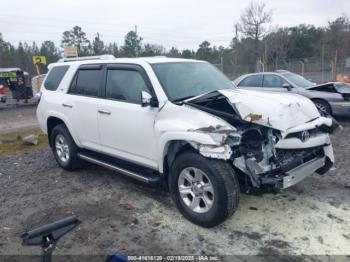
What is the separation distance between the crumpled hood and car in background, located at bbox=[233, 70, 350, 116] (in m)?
4.23

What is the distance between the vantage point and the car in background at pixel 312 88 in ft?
30.9

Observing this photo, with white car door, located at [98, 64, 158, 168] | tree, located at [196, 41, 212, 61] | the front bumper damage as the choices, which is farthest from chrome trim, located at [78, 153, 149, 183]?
tree, located at [196, 41, 212, 61]

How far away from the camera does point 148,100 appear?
13.9ft

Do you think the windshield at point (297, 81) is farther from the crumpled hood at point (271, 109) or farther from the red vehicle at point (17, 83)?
the red vehicle at point (17, 83)

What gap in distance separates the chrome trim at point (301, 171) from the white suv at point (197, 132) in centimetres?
1

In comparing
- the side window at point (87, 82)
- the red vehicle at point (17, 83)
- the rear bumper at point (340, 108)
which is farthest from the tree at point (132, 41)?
the side window at point (87, 82)

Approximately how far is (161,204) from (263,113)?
1839 mm

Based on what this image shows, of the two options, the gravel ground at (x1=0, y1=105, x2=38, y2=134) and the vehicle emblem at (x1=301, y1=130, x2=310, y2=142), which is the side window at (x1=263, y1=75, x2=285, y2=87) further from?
the gravel ground at (x1=0, y1=105, x2=38, y2=134)

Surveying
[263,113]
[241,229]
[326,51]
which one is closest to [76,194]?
[241,229]

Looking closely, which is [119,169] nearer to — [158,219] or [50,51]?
[158,219]

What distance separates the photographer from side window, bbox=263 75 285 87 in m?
10.7

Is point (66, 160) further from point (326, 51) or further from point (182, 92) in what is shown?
point (326, 51)

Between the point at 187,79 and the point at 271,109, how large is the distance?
1.41 m

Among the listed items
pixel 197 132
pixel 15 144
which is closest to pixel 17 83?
pixel 15 144
